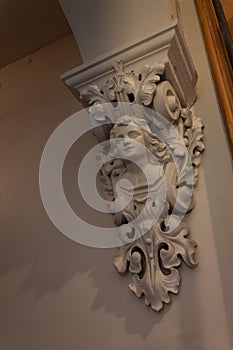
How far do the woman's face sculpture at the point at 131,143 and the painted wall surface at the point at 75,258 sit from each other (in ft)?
0.44

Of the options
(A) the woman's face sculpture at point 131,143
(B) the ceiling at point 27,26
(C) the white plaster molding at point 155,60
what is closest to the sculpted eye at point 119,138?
(A) the woman's face sculpture at point 131,143

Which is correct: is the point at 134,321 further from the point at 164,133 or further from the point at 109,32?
the point at 109,32

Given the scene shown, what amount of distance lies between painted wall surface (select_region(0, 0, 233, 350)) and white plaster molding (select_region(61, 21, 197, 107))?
2.2 inches

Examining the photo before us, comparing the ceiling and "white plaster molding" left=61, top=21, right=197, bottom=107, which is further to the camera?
the ceiling

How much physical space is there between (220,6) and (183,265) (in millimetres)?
645

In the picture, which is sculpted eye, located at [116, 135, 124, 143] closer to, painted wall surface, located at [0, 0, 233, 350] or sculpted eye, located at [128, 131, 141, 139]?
sculpted eye, located at [128, 131, 141, 139]

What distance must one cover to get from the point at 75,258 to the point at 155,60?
46 centimetres

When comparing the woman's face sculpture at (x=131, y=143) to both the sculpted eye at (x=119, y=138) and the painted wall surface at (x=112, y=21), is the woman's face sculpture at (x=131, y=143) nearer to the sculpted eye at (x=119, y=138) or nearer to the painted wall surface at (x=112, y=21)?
the sculpted eye at (x=119, y=138)

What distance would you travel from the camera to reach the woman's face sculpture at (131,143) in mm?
826

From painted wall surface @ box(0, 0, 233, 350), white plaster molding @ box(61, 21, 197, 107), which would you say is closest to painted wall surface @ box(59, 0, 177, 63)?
white plaster molding @ box(61, 21, 197, 107)

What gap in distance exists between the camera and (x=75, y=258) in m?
0.94

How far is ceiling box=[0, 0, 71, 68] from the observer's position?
1.14 m

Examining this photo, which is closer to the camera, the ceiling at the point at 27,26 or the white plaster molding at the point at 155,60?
the white plaster molding at the point at 155,60

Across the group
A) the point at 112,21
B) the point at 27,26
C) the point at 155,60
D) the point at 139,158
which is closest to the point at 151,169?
the point at 139,158
